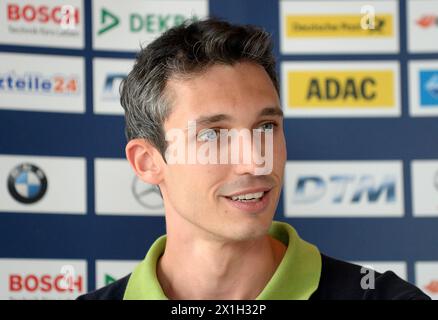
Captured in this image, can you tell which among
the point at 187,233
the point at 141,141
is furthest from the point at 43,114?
the point at 187,233

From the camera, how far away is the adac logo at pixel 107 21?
7.74ft

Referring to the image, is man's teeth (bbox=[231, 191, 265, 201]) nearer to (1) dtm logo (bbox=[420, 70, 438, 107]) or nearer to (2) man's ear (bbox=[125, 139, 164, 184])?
(2) man's ear (bbox=[125, 139, 164, 184])

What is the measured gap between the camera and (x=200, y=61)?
1438 mm

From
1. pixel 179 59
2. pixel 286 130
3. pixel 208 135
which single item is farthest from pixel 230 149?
pixel 286 130

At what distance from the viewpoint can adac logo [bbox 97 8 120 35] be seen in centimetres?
236

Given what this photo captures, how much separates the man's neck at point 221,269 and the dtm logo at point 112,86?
94cm

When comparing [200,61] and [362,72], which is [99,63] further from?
[200,61]

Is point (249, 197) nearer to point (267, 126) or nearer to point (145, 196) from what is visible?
point (267, 126)

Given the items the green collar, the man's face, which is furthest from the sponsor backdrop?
the man's face

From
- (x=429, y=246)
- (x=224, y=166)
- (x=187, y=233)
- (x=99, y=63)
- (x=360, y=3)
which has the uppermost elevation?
(x=360, y=3)

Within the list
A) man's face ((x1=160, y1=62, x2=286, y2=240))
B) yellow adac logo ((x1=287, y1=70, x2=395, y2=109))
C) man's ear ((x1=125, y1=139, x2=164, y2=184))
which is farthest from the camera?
yellow adac logo ((x1=287, y1=70, x2=395, y2=109))

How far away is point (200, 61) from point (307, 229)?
40.8 inches

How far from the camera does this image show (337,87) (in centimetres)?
239

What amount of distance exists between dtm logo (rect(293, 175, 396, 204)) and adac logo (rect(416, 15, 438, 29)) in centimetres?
49
